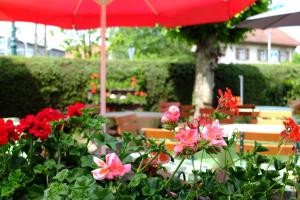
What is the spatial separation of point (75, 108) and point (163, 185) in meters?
0.56

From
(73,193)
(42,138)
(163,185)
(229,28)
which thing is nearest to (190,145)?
(163,185)

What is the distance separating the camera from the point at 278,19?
6.34 metres

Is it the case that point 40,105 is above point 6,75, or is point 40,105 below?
below

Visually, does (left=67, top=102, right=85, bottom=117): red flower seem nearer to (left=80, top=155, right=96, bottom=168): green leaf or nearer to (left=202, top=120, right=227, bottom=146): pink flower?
(left=80, top=155, right=96, bottom=168): green leaf

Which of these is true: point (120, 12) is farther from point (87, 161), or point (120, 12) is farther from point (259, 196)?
point (259, 196)

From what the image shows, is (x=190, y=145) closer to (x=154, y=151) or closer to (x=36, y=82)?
(x=154, y=151)

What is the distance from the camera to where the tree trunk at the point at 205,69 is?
10.6m

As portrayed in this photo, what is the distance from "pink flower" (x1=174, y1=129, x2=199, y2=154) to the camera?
49.7 inches

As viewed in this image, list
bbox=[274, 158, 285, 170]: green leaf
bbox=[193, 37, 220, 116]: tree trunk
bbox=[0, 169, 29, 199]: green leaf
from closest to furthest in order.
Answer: bbox=[0, 169, 29, 199]: green leaf
bbox=[274, 158, 285, 170]: green leaf
bbox=[193, 37, 220, 116]: tree trunk

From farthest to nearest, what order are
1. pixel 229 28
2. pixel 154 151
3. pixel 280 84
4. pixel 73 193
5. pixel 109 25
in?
pixel 280 84
pixel 229 28
pixel 109 25
pixel 154 151
pixel 73 193

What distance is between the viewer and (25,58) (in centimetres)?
1196

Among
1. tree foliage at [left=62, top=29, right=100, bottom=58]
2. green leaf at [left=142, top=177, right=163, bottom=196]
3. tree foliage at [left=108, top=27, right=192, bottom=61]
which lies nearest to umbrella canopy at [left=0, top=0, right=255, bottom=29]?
green leaf at [left=142, top=177, right=163, bottom=196]

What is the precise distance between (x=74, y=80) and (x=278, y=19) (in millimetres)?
6934

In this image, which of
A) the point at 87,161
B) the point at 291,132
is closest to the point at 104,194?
the point at 87,161
